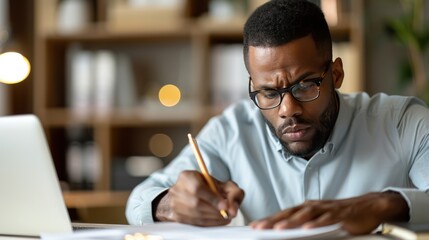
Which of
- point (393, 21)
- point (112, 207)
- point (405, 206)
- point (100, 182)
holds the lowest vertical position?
point (100, 182)

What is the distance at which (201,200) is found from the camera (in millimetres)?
1226

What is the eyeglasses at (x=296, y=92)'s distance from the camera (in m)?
1.54

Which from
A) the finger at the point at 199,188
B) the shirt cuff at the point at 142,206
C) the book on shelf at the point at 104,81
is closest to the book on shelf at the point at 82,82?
the book on shelf at the point at 104,81

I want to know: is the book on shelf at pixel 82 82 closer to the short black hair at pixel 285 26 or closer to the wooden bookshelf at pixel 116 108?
the wooden bookshelf at pixel 116 108

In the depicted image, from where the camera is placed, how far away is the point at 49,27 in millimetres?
3502

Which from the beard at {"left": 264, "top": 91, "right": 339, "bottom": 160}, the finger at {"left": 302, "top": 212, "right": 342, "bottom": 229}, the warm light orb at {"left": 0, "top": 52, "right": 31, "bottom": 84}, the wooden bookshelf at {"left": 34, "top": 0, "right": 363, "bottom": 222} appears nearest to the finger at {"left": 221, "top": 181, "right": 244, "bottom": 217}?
the finger at {"left": 302, "top": 212, "right": 342, "bottom": 229}

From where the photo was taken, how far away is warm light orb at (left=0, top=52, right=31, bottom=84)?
2904mm

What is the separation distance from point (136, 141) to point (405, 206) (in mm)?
2492

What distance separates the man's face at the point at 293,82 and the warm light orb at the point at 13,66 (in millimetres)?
1588

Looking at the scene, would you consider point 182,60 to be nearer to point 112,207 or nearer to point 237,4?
point 237,4

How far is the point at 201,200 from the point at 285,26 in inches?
20.4

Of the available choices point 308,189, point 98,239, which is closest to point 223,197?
point 98,239

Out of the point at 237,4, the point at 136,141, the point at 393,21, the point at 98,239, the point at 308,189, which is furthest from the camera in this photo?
the point at 136,141

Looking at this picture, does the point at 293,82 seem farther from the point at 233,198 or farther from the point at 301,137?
the point at 233,198
